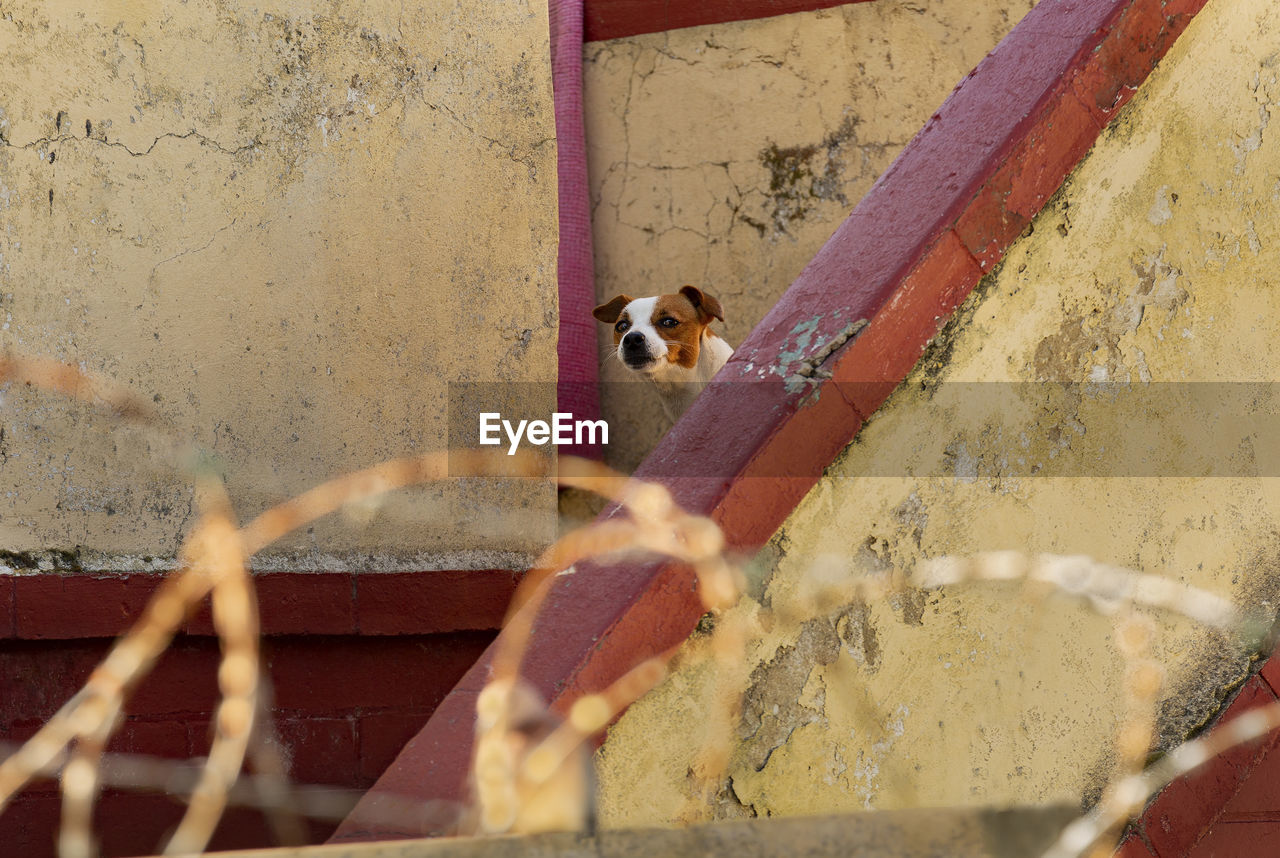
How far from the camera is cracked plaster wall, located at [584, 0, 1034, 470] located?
4730mm

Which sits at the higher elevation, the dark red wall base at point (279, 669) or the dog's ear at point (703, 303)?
the dog's ear at point (703, 303)

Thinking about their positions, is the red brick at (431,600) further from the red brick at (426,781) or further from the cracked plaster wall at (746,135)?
the red brick at (426,781)

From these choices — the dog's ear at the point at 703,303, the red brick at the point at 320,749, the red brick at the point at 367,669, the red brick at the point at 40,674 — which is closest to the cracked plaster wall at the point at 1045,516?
the red brick at the point at 367,669

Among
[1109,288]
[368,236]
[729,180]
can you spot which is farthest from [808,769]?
[729,180]

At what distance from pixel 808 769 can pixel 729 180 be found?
339 centimetres

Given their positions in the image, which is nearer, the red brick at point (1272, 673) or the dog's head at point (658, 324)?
the red brick at point (1272, 673)

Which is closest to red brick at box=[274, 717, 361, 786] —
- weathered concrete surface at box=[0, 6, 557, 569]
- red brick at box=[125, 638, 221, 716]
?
red brick at box=[125, 638, 221, 716]

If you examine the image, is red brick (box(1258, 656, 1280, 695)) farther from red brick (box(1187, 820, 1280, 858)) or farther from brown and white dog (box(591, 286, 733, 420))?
brown and white dog (box(591, 286, 733, 420))

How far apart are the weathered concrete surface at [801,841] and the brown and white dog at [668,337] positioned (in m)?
3.16

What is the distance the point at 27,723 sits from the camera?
301 cm

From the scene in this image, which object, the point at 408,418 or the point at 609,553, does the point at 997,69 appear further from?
the point at 408,418

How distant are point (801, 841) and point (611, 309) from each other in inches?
137

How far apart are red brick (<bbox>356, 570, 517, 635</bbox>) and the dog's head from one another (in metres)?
1.35

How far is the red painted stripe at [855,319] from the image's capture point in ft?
5.55
